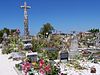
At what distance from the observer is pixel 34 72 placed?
1049 cm

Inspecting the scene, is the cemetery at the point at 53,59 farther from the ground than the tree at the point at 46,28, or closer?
closer

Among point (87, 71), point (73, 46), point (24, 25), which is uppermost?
point (24, 25)

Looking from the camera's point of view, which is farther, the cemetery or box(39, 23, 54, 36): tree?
box(39, 23, 54, 36): tree

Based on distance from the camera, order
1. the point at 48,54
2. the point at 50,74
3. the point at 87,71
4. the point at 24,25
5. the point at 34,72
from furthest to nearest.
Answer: the point at 24,25 < the point at 48,54 < the point at 87,71 < the point at 34,72 < the point at 50,74

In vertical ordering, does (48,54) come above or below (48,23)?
below

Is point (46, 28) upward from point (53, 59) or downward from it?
upward

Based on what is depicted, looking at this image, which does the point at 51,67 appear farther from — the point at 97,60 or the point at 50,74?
the point at 97,60

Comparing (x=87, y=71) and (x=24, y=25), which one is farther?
(x=24, y=25)

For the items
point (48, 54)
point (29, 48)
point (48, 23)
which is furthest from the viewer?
point (48, 23)

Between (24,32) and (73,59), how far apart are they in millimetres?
16657

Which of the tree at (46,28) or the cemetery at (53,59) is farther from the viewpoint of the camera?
the tree at (46,28)

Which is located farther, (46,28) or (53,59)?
(46,28)

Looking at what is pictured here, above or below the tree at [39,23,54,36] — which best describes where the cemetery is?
below

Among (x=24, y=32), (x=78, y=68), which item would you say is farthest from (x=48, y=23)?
(x=78, y=68)
